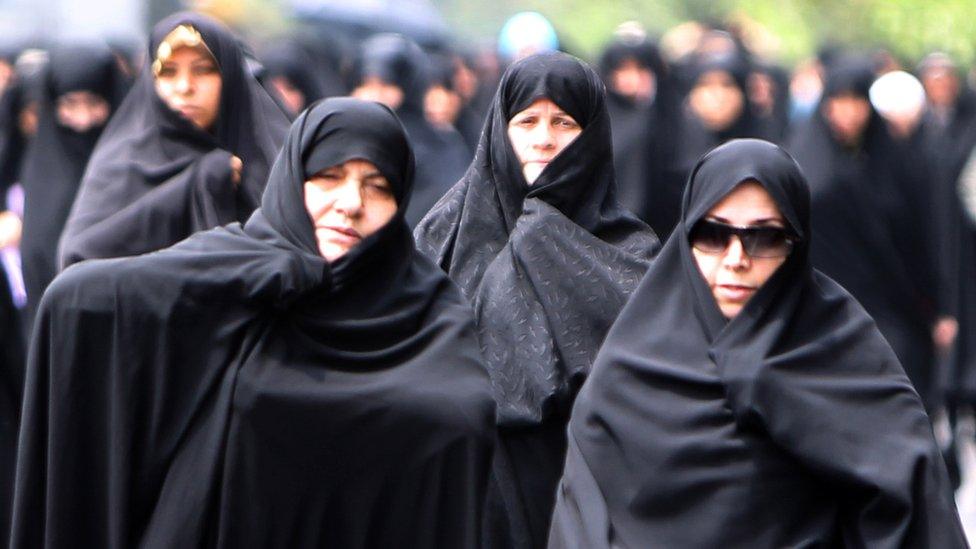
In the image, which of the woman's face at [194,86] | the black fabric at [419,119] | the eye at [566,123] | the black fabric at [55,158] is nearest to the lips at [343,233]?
the eye at [566,123]

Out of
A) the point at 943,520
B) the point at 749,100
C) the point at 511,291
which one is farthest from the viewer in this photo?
the point at 749,100

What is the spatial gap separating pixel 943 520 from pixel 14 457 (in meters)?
4.37

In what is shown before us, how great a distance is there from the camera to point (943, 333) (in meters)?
10.7

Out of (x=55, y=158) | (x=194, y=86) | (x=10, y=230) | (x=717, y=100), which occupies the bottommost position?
(x=717, y=100)

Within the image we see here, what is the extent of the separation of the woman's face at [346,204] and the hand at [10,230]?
3864 millimetres

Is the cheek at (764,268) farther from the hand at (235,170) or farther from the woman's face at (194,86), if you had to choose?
the woman's face at (194,86)

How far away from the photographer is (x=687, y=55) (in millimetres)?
15633

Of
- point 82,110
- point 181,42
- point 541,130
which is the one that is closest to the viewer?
point 541,130

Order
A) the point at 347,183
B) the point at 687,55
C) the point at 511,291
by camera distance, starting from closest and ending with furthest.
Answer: the point at 347,183 < the point at 511,291 < the point at 687,55

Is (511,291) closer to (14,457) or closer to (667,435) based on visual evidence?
(667,435)

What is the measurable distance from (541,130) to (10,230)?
3.27m

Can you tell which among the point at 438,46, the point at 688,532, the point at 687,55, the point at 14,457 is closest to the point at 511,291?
the point at 688,532

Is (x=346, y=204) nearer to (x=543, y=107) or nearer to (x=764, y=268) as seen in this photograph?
(x=764, y=268)

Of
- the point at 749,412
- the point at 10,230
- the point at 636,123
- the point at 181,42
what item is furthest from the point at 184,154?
the point at 636,123
